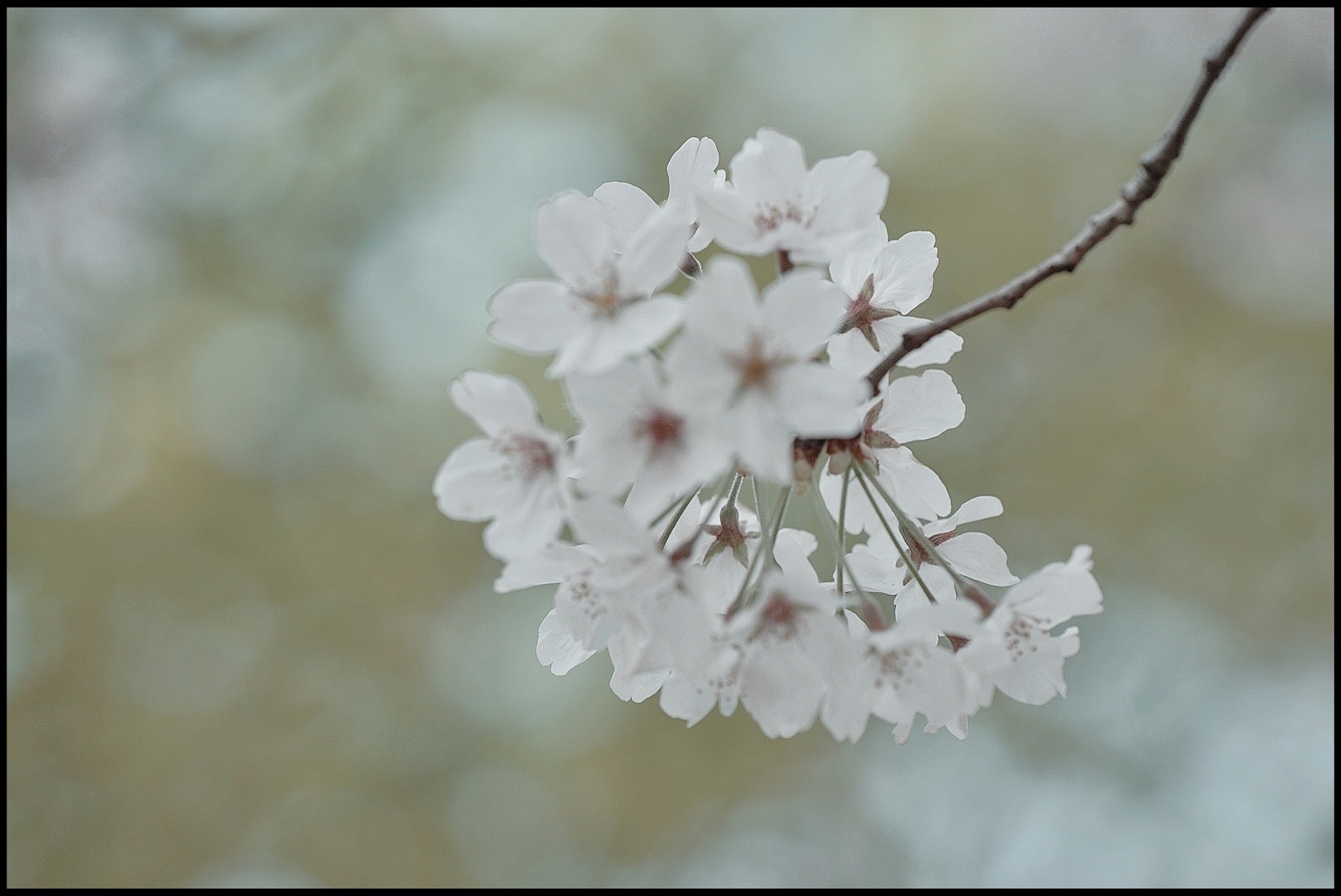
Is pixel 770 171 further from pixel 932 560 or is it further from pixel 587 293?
pixel 932 560

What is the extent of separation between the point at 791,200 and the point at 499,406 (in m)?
0.31

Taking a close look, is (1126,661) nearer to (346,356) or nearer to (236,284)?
(346,356)

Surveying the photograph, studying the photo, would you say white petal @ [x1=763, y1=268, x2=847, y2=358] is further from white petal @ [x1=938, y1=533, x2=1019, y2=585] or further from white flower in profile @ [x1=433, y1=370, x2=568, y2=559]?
white petal @ [x1=938, y1=533, x2=1019, y2=585]

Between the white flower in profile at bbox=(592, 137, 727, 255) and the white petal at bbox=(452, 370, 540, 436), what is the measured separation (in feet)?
0.71

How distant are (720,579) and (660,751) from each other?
11.2ft

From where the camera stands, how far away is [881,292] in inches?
43.0

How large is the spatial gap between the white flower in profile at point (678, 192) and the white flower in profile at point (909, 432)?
0.80 ft

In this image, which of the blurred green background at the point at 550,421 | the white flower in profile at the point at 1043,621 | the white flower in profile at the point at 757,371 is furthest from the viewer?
the blurred green background at the point at 550,421

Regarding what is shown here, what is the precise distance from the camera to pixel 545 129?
4.64 m

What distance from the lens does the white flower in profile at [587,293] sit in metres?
0.80

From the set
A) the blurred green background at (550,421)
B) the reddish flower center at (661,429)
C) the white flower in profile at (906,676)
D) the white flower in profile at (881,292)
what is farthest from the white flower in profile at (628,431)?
the blurred green background at (550,421)

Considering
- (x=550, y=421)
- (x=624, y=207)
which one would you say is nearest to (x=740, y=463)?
(x=624, y=207)

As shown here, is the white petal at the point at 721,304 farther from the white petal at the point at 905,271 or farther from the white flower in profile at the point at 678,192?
the white petal at the point at 905,271

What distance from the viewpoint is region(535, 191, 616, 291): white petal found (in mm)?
900
